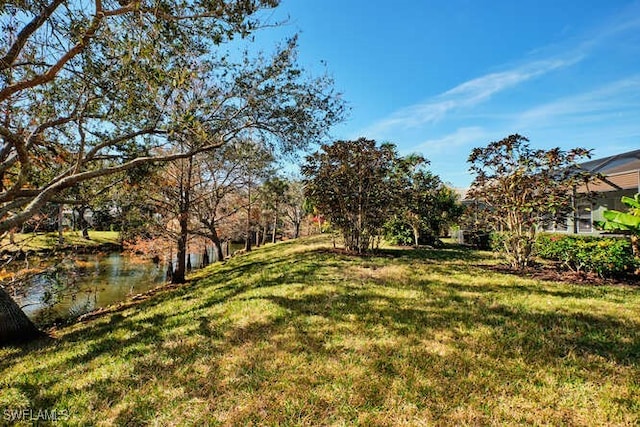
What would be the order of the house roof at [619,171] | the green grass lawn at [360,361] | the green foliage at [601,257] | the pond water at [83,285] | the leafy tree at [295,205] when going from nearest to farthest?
the green grass lawn at [360,361] < the green foliage at [601,257] < the pond water at [83,285] < the house roof at [619,171] < the leafy tree at [295,205]

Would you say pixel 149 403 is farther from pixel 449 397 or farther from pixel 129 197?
pixel 129 197

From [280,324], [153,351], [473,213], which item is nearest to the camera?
[153,351]

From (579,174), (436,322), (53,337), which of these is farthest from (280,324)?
(579,174)

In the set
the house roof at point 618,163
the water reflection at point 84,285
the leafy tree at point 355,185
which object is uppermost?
the house roof at point 618,163

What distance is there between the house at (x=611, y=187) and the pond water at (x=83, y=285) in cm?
2005

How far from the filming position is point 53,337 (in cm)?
734

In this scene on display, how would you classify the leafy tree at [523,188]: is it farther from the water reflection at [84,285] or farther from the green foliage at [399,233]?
the water reflection at [84,285]

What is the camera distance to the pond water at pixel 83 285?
29.0 feet

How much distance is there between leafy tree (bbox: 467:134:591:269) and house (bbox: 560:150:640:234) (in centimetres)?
664

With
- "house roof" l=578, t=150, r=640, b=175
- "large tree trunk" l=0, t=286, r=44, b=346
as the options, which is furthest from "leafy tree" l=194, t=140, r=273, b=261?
"house roof" l=578, t=150, r=640, b=175

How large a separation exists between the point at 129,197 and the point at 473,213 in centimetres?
1395

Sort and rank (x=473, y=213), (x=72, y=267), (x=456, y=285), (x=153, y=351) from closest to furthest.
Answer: (x=153, y=351) < (x=456, y=285) < (x=72, y=267) < (x=473, y=213)

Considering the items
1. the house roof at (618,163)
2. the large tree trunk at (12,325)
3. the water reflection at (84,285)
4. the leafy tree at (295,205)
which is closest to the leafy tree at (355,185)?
the water reflection at (84,285)

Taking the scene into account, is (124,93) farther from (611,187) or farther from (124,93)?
(611,187)
